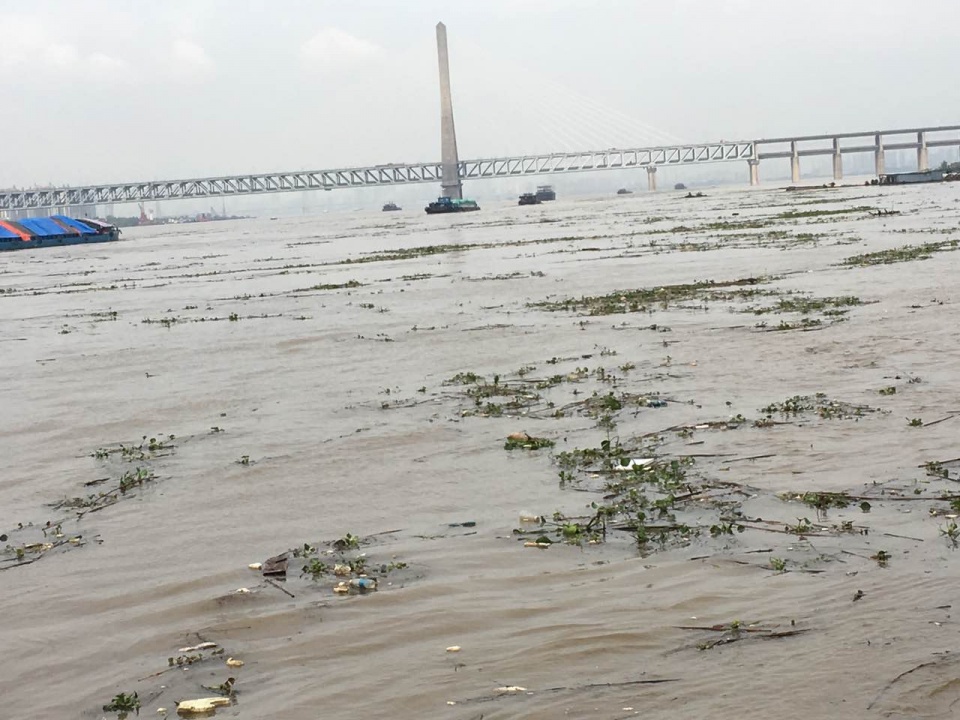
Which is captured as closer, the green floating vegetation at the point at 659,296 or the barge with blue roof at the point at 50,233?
the green floating vegetation at the point at 659,296

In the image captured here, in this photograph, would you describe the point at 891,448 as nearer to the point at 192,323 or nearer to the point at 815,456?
the point at 815,456

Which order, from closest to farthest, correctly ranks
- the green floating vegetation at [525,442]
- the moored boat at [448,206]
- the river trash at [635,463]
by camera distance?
the river trash at [635,463]
the green floating vegetation at [525,442]
the moored boat at [448,206]

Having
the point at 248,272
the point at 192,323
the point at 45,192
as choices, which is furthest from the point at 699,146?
the point at 192,323

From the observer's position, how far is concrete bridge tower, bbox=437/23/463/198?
413ft

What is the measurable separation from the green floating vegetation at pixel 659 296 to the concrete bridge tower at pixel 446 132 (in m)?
108

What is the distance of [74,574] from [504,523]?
2.64m

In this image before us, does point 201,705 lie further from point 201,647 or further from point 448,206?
point 448,206

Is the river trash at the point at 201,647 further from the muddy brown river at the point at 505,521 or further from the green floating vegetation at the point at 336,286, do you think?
the green floating vegetation at the point at 336,286

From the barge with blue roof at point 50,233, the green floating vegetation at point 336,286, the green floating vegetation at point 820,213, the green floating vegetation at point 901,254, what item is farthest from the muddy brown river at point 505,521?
the barge with blue roof at point 50,233

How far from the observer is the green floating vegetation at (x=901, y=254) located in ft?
76.5

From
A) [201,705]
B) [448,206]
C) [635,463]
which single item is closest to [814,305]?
[635,463]

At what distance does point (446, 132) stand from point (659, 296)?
113m

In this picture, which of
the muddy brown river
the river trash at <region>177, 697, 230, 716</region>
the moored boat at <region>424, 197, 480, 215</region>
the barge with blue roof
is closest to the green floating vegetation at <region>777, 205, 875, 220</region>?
the muddy brown river

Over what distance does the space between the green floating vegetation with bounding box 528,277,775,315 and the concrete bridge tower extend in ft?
356
